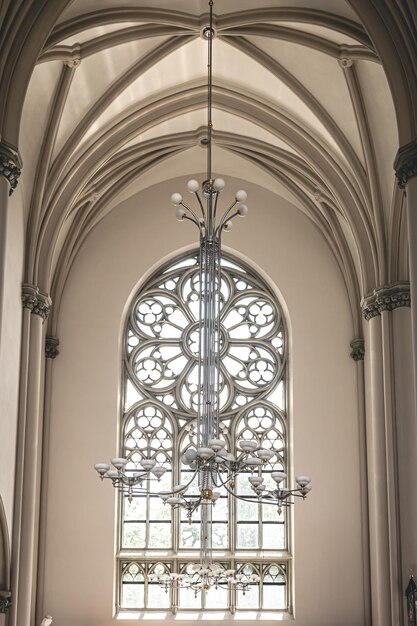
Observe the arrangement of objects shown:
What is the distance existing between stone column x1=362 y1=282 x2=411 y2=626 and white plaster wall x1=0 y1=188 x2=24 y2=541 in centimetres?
531

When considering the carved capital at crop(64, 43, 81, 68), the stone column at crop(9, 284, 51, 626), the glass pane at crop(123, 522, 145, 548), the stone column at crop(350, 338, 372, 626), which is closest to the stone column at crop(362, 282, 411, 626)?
the stone column at crop(350, 338, 372, 626)

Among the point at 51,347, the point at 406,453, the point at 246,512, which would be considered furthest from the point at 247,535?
the point at 51,347

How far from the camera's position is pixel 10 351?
1473 centimetres

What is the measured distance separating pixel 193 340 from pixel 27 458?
5.16 metres

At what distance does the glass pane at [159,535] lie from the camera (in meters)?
18.5

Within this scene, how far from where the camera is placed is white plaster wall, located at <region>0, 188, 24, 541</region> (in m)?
14.3

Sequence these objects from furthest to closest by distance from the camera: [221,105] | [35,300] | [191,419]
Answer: [191,419], [221,105], [35,300]

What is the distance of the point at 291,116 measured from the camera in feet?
55.2

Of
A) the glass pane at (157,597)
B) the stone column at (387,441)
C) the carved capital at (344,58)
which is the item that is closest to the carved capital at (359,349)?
the stone column at (387,441)

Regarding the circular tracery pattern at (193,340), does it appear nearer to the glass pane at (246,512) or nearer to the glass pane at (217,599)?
the glass pane at (246,512)

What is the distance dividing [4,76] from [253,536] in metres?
9.90

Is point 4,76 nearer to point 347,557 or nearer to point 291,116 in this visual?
point 291,116

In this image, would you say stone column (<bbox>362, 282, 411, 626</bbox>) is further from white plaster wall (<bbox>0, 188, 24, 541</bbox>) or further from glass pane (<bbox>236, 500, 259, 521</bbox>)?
white plaster wall (<bbox>0, 188, 24, 541</bbox>)

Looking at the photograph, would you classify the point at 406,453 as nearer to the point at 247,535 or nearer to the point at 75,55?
the point at 247,535
